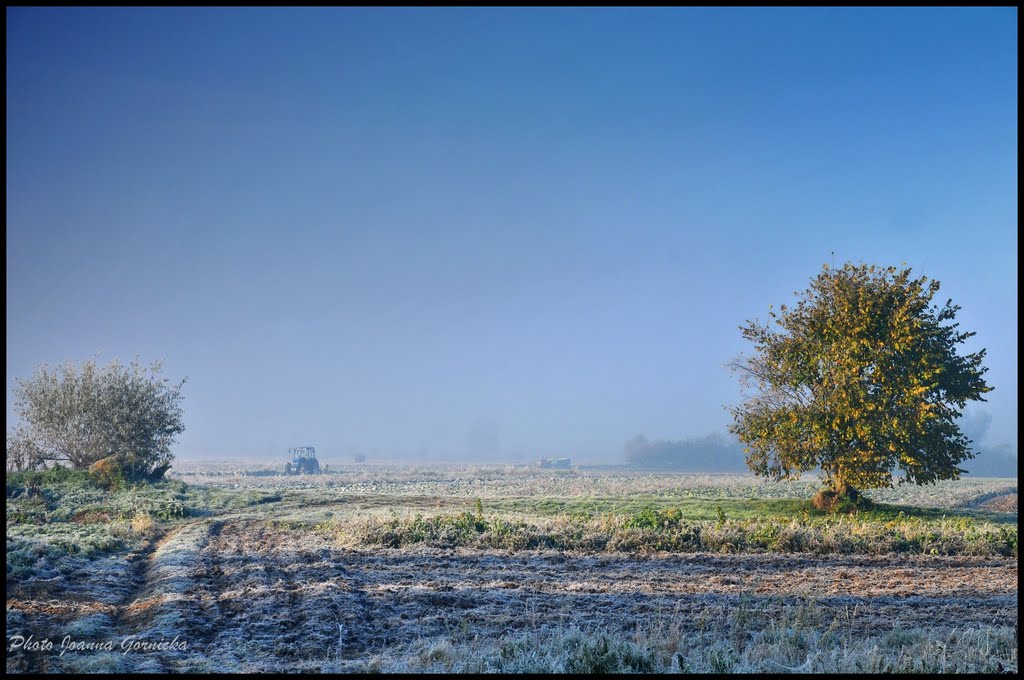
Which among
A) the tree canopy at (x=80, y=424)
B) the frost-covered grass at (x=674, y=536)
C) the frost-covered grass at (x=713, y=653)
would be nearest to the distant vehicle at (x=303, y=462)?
the tree canopy at (x=80, y=424)

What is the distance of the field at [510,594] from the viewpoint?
372 inches

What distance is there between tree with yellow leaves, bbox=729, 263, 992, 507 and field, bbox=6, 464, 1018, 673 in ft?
8.19

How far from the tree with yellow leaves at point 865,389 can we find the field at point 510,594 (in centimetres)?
250

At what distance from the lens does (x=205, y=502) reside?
34.8m

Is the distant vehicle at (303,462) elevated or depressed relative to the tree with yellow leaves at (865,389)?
depressed

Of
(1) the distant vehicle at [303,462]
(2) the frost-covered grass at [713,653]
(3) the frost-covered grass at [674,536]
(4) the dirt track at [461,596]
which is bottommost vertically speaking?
(1) the distant vehicle at [303,462]

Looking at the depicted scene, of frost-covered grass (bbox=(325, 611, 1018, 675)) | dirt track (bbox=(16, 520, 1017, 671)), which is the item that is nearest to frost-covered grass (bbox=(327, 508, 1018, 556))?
dirt track (bbox=(16, 520, 1017, 671))

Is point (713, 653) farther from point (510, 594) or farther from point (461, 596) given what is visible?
point (461, 596)

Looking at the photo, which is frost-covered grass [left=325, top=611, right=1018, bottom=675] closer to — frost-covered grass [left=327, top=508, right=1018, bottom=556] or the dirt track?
the dirt track

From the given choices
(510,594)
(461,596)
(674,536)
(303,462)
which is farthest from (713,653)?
(303,462)

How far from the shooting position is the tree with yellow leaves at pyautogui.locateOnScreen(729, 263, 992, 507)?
87.5ft

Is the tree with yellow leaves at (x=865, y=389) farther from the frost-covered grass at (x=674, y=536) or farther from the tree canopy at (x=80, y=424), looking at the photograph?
the tree canopy at (x=80, y=424)

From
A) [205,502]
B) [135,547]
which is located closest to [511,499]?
[205,502]

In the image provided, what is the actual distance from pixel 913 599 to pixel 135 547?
2129cm
